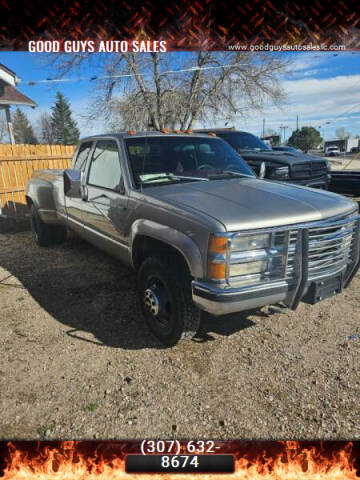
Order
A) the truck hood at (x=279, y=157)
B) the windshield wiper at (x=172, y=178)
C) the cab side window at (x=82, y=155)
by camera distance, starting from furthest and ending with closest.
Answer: the truck hood at (x=279, y=157), the cab side window at (x=82, y=155), the windshield wiper at (x=172, y=178)

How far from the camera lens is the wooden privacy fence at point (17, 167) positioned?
8.16 m

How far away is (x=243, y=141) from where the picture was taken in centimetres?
775

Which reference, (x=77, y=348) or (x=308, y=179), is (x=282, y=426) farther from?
(x=308, y=179)

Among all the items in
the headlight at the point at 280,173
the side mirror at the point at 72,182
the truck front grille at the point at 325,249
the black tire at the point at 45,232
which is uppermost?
the side mirror at the point at 72,182

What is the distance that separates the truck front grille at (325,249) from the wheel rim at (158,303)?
1022mm

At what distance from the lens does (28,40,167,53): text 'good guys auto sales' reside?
9.68 feet

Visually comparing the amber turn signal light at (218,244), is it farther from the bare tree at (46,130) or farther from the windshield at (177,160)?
the bare tree at (46,130)

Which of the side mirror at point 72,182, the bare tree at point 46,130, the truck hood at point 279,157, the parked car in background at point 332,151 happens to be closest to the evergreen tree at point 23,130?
the bare tree at point 46,130

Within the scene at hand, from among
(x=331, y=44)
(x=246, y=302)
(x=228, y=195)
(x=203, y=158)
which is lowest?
(x=246, y=302)

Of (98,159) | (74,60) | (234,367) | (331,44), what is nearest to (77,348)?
(234,367)

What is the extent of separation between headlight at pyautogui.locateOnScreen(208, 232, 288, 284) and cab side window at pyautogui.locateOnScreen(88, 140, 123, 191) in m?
1.55

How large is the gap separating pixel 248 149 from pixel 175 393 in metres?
6.29

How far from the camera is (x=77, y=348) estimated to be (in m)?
2.83

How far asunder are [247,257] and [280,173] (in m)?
4.55
